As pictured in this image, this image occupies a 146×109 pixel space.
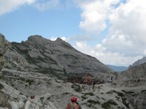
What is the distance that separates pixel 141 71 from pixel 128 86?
14.1m

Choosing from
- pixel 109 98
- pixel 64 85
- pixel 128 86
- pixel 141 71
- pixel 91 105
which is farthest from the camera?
pixel 141 71

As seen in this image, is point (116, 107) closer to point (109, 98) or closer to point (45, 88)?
point (109, 98)

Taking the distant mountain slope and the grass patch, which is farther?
the distant mountain slope

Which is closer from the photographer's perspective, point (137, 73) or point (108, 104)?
point (108, 104)

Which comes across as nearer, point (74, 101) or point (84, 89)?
point (74, 101)

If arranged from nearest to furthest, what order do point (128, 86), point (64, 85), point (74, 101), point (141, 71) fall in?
point (74, 101) < point (64, 85) < point (128, 86) < point (141, 71)

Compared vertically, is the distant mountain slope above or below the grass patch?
above

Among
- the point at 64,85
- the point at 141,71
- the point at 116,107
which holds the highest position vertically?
the point at 141,71

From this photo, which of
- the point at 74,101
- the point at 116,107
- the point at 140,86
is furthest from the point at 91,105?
the point at 74,101

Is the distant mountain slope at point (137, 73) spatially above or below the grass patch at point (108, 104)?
above

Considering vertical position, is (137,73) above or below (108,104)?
above

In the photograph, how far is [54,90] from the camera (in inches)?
4085

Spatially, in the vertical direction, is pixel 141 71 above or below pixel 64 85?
above

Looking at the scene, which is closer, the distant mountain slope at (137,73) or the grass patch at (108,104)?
the grass patch at (108,104)
